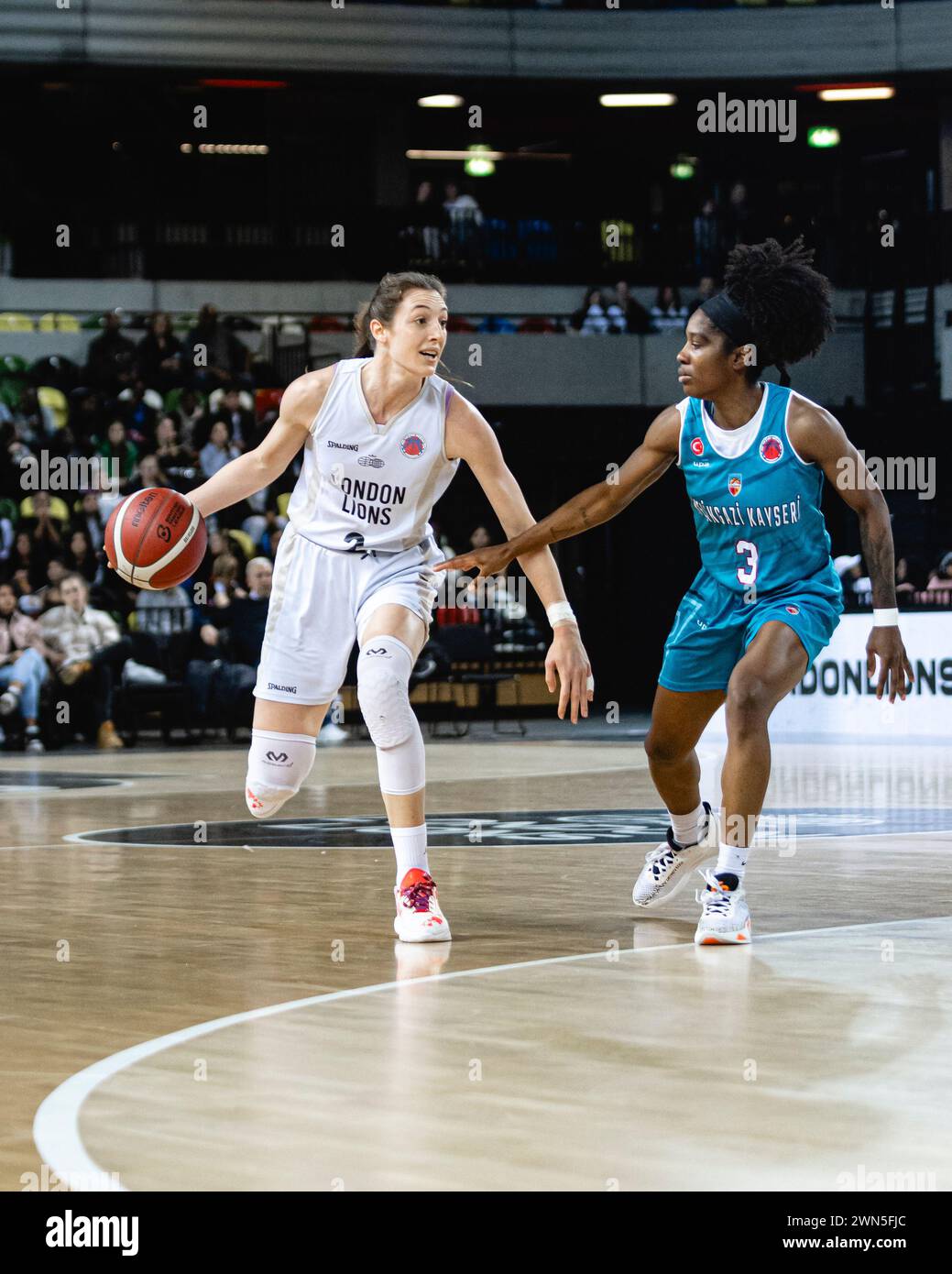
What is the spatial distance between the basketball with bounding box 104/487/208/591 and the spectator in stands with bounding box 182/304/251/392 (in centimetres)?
1542

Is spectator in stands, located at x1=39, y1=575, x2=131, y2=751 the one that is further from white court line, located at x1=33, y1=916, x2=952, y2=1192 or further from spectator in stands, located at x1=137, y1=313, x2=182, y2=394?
white court line, located at x1=33, y1=916, x2=952, y2=1192

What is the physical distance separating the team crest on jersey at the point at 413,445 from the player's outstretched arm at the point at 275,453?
310 millimetres

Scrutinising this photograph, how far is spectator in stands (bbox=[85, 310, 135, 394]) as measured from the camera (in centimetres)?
2108

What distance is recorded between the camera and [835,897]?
21.7 ft

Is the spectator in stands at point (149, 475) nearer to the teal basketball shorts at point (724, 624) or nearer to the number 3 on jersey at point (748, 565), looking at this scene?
the teal basketball shorts at point (724, 624)

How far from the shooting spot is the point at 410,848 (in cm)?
589

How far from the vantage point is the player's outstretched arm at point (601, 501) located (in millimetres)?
5915

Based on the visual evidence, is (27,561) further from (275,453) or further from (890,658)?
(890,658)

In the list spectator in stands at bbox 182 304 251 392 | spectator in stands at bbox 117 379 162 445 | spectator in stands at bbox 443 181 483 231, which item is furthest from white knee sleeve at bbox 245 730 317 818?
spectator in stands at bbox 443 181 483 231

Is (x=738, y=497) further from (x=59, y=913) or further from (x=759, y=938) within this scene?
(x=59, y=913)

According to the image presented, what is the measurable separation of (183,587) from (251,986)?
14.4 m

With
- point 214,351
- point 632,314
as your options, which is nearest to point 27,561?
point 214,351

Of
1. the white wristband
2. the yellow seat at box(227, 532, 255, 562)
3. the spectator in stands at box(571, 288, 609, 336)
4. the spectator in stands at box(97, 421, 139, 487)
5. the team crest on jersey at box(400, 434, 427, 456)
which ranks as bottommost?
the white wristband
